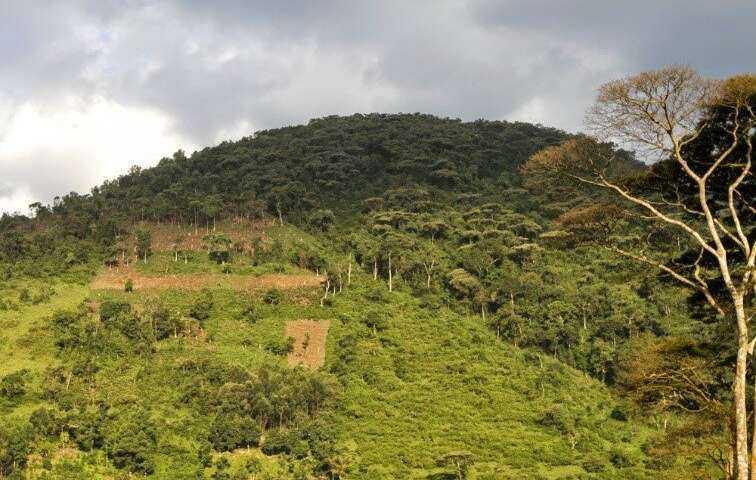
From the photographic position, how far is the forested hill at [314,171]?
78812mm

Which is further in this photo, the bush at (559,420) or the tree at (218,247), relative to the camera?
the tree at (218,247)

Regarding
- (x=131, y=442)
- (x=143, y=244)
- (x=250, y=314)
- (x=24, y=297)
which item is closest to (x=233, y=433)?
(x=131, y=442)

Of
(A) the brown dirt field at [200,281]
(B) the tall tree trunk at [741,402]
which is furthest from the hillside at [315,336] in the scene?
(B) the tall tree trunk at [741,402]

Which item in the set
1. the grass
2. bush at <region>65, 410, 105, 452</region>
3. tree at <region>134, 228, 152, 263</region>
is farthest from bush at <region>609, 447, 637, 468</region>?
tree at <region>134, 228, 152, 263</region>

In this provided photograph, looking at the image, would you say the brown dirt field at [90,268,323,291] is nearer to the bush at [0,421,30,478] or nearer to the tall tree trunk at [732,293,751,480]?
the bush at [0,421,30,478]

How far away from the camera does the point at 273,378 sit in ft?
158

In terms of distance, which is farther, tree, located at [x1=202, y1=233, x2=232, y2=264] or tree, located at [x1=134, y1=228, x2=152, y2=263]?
tree, located at [x1=134, y1=228, x2=152, y2=263]

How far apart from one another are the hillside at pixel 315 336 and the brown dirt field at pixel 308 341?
0.16 metres

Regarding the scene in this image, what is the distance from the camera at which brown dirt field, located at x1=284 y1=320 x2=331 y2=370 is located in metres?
54.2

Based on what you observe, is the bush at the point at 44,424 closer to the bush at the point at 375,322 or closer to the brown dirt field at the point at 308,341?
the brown dirt field at the point at 308,341

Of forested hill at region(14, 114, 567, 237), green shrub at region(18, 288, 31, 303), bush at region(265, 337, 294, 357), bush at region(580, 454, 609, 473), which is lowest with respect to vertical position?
bush at region(580, 454, 609, 473)

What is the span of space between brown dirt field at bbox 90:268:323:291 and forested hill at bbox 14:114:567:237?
34.2 ft

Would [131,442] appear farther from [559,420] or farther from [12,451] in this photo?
[559,420]

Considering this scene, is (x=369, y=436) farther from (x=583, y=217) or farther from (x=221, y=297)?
(x=583, y=217)
